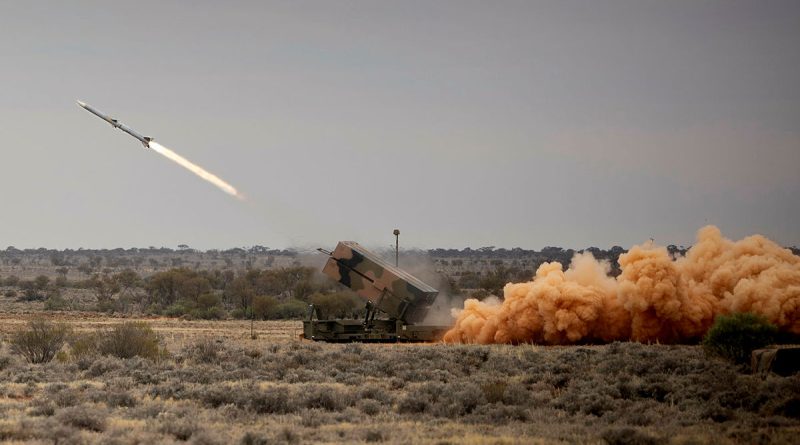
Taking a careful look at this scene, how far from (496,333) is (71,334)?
1483 cm

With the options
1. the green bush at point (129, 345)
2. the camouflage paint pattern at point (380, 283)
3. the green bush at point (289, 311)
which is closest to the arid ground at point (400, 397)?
the green bush at point (129, 345)

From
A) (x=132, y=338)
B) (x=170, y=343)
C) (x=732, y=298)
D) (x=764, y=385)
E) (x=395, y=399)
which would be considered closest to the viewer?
(x=764, y=385)

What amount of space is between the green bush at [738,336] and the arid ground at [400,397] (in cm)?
69

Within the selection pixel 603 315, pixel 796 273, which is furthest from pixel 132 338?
pixel 796 273

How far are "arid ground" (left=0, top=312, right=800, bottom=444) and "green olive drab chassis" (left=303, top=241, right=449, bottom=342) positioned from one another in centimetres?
416

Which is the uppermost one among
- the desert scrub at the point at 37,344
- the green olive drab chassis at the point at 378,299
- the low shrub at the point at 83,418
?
the green olive drab chassis at the point at 378,299

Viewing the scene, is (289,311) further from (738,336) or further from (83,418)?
(83,418)

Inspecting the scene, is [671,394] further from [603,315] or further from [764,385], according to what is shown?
[603,315]

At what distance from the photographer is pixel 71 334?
131 feet

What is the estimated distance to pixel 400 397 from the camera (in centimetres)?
2567

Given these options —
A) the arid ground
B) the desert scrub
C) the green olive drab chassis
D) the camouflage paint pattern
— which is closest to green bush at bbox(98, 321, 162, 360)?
the arid ground

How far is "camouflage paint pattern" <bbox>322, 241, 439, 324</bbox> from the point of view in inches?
1567

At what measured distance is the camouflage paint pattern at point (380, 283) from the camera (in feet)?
131

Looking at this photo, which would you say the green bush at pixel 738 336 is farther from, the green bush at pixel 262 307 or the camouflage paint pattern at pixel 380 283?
the green bush at pixel 262 307
